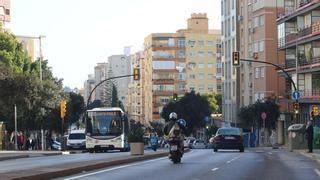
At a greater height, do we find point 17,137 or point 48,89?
point 48,89

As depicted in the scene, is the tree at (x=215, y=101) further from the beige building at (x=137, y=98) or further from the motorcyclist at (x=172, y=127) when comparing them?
the motorcyclist at (x=172, y=127)

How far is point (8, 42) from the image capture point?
229 ft

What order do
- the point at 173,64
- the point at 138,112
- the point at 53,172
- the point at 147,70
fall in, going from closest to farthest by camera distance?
1. the point at 53,172
2. the point at 173,64
3. the point at 147,70
4. the point at 138,112

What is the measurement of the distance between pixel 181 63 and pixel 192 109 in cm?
4729

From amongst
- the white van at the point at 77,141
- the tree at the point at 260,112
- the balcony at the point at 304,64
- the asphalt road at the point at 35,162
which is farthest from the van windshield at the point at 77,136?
the asphalt road at the point at 35,162

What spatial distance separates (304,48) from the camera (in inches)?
2677

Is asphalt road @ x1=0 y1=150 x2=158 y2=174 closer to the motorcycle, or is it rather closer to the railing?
the motorcycle

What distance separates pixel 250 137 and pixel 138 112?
314ft

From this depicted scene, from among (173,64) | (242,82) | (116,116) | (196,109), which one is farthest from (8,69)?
(173,64)

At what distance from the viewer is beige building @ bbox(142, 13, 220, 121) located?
15238cm

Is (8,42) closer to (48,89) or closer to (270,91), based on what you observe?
(48,89)

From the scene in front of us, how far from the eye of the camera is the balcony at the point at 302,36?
63344mm

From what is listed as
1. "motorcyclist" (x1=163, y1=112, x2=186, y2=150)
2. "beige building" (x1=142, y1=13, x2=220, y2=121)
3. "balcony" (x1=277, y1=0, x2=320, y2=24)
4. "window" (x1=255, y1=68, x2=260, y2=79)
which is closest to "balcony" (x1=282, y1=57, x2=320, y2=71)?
"balcony" (x1=277, y1=0, x2=320, y2=24)

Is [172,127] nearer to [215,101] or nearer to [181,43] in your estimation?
[215,101]
